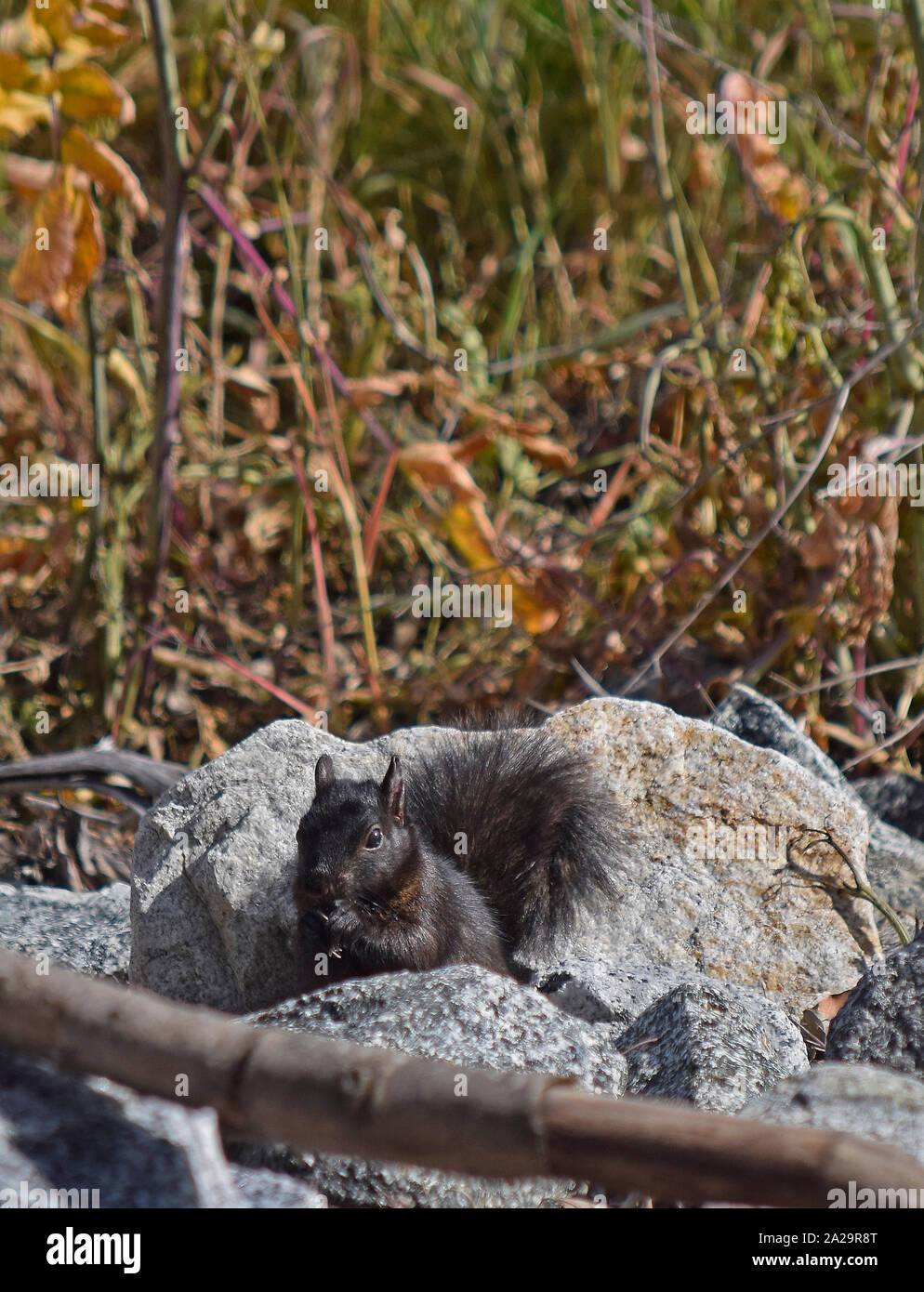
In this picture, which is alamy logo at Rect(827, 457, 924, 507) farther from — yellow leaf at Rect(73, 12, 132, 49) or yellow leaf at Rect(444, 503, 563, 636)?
yellow leaf at Rect(73, 12, 132, 49)

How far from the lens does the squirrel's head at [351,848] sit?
2.17 metres

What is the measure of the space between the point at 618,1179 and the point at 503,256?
397cm

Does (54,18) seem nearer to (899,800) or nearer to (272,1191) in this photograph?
(272,1191)

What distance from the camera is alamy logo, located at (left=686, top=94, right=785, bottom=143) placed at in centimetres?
319

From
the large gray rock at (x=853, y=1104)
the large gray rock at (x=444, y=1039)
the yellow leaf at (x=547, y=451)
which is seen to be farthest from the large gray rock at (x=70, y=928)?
the yellow leaf at (x=547, y=451)

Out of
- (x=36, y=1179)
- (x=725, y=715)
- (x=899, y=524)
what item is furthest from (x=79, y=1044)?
(x=899, y=524)

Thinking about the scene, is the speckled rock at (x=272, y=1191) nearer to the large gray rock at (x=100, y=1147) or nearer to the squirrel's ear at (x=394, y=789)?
the large gray rock at (x=100, y=1147)

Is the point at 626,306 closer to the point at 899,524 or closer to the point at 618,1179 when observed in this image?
the point at 899,524

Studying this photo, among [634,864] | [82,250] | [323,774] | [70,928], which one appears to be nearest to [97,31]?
[82,250]

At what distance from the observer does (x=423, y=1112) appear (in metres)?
1.19

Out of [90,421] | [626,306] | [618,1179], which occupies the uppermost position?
[626,306]

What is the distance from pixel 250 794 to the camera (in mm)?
2393

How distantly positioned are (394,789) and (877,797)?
134cm

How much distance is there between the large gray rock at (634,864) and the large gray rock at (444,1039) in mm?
423
